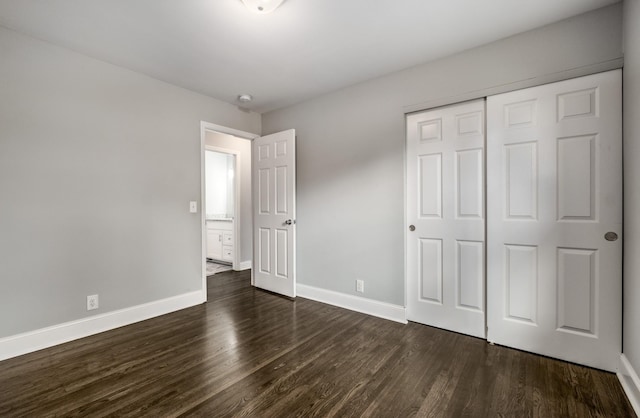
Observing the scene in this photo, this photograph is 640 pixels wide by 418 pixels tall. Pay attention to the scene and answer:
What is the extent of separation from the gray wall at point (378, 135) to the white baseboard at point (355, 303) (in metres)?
0.07

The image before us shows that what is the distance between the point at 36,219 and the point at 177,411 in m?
1.99

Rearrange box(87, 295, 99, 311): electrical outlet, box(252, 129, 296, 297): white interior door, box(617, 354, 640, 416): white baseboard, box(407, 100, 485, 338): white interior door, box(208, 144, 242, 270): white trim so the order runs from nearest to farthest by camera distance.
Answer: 1. box(617, 354, 640, 416): white baseboard
2. box(407, 100, 485, 338): white interior door
3. box(87, 295, 99, 311): electrical outlet
4. box(252, 129, 296, 297): white interior door
5. box(208, 144, 242, 270): white trim

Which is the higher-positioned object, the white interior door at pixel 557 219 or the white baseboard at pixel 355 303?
the white interior door at pixel 557 219

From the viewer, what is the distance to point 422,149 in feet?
9.07

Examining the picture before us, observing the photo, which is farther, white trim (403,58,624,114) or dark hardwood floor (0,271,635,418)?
white trim (403,58,624,114)

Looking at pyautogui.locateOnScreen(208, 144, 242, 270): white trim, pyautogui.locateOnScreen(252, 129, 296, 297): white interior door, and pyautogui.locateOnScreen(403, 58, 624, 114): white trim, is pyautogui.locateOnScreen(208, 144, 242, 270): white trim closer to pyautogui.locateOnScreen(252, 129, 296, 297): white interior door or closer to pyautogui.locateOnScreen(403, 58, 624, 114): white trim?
pyautogui.locateOnScreen(252, 129, 296, 297): white interior door

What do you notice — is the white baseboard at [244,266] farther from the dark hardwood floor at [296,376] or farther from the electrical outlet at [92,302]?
the electrical outlet at [92,302]

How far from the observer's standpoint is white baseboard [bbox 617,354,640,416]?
1610 mm

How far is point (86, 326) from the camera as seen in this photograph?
8.43ft

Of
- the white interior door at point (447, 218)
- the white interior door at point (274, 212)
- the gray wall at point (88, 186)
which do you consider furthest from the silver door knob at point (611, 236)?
the gray wall at point (88, 186)

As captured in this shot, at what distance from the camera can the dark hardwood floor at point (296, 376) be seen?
1637 millimetres

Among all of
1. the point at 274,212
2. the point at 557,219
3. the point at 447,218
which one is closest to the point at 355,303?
the point at 447,218

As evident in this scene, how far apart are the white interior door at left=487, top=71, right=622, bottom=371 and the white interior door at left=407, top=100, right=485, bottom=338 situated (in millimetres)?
113

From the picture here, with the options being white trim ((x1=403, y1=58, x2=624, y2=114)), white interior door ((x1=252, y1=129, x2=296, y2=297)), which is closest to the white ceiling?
white trim ((x1=403, y1=58, x2=624, y2=114))
